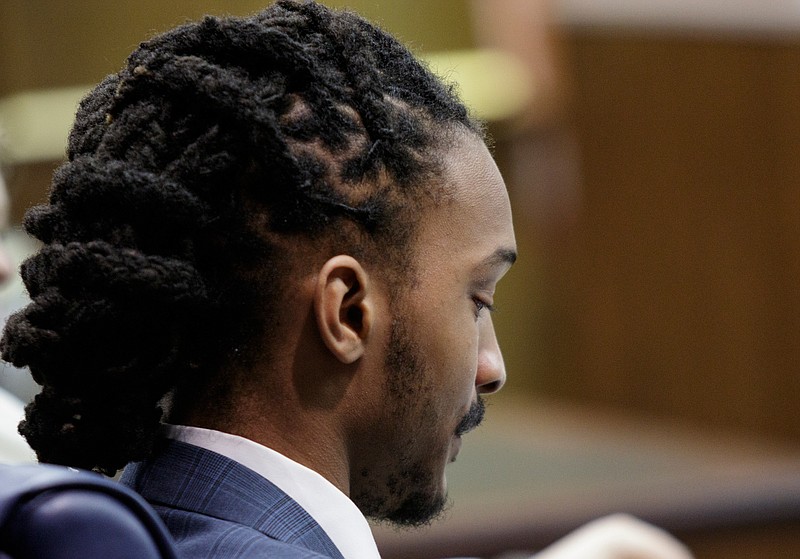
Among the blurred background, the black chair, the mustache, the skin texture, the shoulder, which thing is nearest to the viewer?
the black chair

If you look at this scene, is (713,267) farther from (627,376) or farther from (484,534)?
(484,534)

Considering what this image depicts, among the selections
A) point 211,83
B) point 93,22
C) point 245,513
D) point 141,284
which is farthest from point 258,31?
point 93,22

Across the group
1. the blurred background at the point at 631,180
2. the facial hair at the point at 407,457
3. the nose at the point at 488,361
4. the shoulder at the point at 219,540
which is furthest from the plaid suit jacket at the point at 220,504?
the blurred background at the point at 631,180

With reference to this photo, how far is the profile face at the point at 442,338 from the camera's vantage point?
906 millimetres

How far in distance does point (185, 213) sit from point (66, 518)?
1.00ft

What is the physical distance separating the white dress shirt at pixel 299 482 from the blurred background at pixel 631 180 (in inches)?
88.9

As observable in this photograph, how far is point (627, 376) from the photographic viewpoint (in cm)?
360

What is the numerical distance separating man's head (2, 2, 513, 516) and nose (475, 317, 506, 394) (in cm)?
5

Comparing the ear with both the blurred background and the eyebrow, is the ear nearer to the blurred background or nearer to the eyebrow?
the eyebrow

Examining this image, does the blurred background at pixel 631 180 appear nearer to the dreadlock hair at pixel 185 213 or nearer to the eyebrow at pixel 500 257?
the eyebrow at pixel 500 257

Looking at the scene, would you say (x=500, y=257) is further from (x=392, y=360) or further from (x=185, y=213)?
(x=185, y=213)

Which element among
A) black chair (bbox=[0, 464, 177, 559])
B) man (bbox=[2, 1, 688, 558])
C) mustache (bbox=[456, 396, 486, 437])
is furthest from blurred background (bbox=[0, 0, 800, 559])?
black chair (bbox=[0, 464, 177, 559])

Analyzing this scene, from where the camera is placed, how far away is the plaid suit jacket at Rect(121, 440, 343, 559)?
2.64 feet

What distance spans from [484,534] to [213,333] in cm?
166
